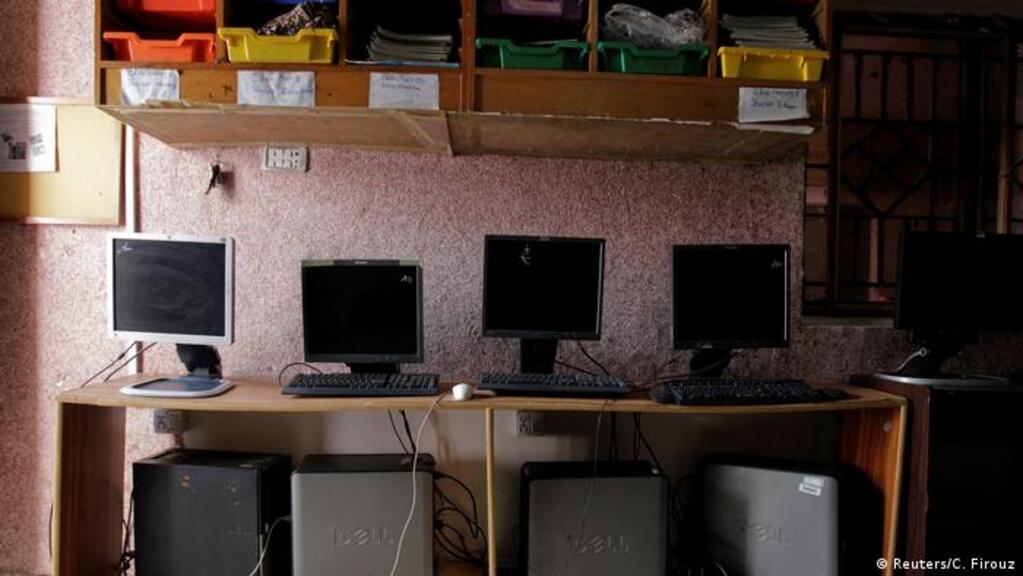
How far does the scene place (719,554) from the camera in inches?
64.1

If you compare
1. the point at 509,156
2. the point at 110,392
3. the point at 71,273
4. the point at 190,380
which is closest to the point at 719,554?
the point at 509,156

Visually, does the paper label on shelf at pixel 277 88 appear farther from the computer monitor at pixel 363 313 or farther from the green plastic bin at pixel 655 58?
the green plastic bin at pixel 655 58

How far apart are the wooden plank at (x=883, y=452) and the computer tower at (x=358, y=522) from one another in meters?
1.33

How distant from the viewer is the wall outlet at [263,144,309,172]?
5.95 ft

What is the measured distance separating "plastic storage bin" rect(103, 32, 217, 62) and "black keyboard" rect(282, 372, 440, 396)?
947 mm

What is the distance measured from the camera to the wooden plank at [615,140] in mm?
1510

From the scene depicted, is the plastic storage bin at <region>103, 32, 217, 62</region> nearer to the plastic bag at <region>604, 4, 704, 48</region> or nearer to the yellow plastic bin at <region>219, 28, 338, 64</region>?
the yellow plastic bin at <region>219, 28, 338, 64</region>

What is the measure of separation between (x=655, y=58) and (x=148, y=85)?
140cm

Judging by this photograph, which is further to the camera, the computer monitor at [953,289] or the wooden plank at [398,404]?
the computer monitor at [953,289]

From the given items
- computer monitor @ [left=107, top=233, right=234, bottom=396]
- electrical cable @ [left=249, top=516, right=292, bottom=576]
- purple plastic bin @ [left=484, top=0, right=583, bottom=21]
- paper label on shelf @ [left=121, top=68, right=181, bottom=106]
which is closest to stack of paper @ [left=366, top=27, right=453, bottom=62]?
purple plastic bin @ [left=484, top=0, right=583, bottom=21]

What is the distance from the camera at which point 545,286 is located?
1631 millimetres

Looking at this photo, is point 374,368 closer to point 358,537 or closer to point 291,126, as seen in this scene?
point 358,537

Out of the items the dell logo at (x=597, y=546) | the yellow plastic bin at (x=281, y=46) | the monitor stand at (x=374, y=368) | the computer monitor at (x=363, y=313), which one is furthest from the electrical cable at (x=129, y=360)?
the dell logo at (x=597, y=546)

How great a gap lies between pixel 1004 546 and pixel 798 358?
2.48ft
